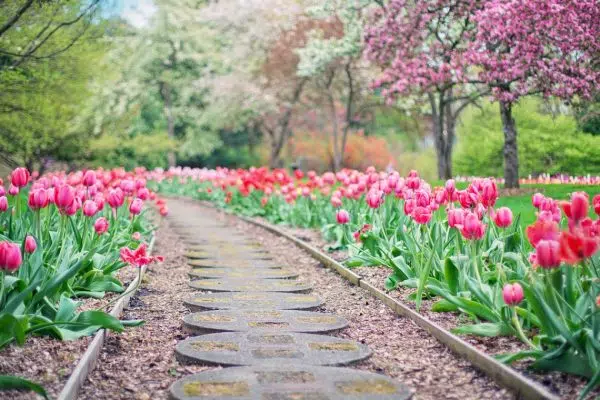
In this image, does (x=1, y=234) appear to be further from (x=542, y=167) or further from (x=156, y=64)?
(x=156, y=64)

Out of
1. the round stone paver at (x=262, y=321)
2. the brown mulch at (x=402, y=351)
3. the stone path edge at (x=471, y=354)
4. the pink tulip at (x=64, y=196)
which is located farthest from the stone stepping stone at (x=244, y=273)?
the pink tulip at (x=64, y=196)

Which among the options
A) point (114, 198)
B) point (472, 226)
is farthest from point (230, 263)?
point (472, 226)

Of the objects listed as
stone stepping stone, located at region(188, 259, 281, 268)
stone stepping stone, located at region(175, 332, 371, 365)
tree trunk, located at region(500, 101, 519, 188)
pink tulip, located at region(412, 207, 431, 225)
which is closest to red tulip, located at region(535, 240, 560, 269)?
stone stepping stone, located at region(175, 332, 371, 365)

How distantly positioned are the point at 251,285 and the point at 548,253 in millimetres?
4458

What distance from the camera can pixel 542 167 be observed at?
18.5 m

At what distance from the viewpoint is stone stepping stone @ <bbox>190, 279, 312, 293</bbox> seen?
749 cm

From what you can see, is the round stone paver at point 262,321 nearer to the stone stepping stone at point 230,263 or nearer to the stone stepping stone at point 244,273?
the stone stepping stone at point 244,273

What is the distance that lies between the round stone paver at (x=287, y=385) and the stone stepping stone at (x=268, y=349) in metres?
0.23

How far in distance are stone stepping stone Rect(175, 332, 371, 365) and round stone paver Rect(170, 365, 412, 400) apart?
0.23 m

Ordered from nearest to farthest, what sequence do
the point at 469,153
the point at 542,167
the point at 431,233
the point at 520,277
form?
1. the point at 520,277
2. the point at 431,233
3. the point at 542,167
4. the point at 469,153

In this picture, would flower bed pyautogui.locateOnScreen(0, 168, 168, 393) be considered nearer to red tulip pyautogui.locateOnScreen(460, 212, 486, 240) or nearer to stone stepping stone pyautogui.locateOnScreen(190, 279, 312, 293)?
stone stepping stone pyautogui.locateOnScreen(190, 279, 312, 293)

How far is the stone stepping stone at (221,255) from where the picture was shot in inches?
404

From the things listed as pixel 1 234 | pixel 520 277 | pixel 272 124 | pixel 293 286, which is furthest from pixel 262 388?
pixel 272 124

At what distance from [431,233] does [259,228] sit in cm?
837
